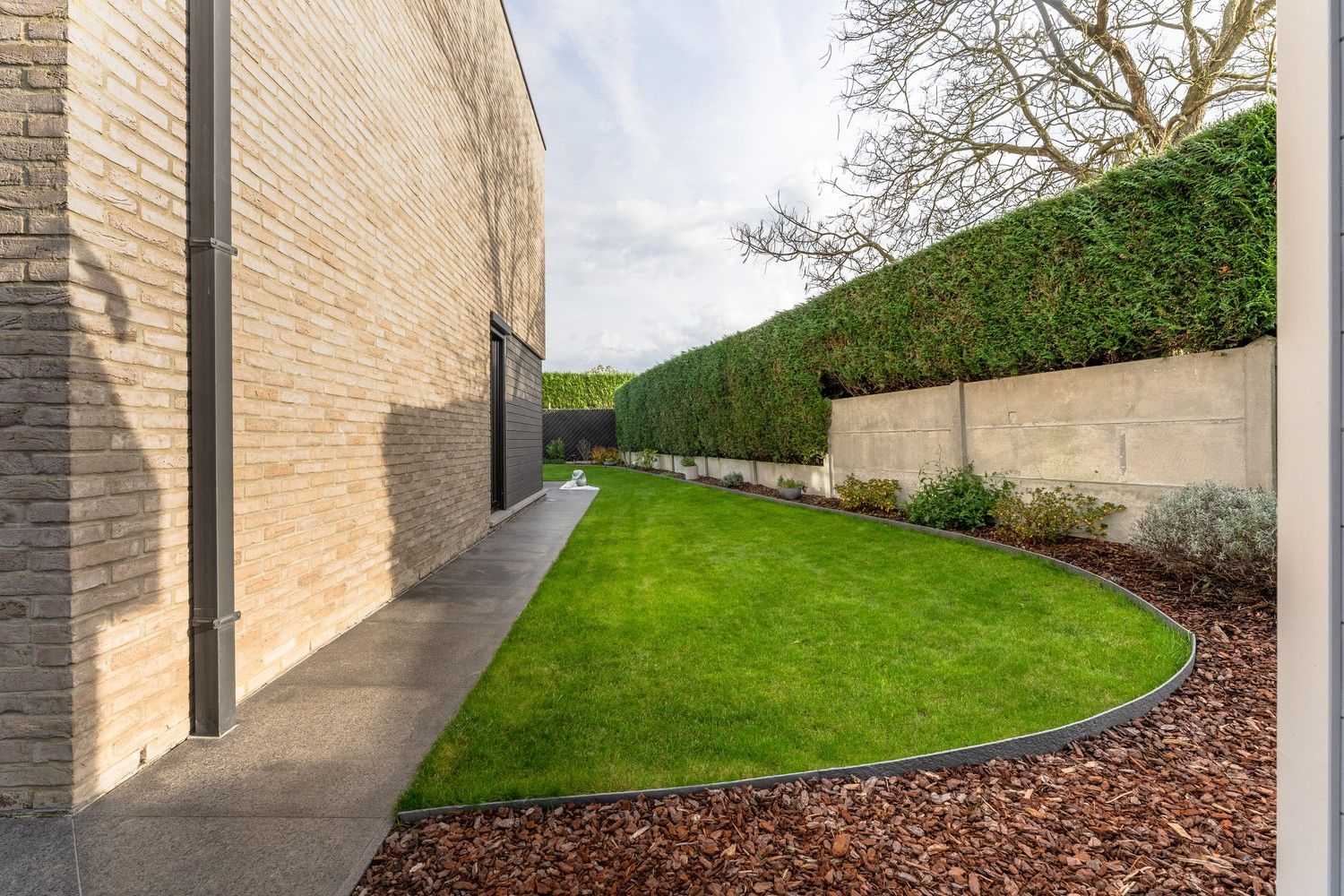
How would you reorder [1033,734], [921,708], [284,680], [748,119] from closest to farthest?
[1033,734]
[921,708]
[284,680]
[748,119]

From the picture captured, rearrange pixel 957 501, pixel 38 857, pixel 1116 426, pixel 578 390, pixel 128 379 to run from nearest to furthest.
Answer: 1. pixel 38 857
2. pixel 128 379
3. pixel 1116 426
4. pixel 957 501
5. pixel 578 390

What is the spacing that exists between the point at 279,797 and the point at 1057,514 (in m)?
6.33

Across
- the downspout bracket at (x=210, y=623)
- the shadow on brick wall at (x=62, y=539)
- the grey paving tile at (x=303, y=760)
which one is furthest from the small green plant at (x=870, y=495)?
the shadow on brick wall at (x=62, y=539)

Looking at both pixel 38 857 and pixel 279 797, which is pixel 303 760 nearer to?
pixel 279 797

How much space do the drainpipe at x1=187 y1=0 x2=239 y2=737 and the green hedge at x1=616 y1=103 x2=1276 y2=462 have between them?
260 inches

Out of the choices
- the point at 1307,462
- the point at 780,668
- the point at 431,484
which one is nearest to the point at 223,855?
the point at 780,668

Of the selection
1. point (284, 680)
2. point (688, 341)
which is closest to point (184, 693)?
point (284, 680)

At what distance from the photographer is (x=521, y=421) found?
11.1 m

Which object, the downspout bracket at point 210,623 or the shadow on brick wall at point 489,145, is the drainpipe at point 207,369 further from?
the shadow on brick wall at point 489,145

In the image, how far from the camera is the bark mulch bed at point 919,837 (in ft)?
5.97

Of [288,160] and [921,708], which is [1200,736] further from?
[288,160]

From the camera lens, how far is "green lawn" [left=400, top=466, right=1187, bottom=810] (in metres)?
2.45

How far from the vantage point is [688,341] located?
16312 mm

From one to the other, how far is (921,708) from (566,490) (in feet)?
39.9
